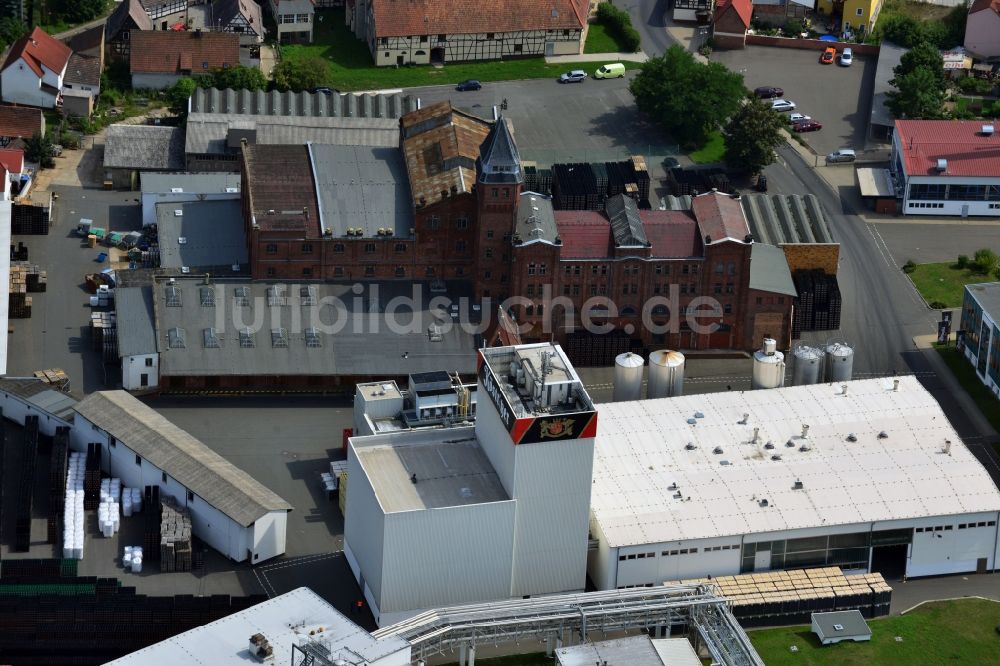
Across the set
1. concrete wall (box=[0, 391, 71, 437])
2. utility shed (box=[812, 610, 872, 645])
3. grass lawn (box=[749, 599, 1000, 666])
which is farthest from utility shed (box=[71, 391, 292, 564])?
utility shed (box=[812, 610, 872, 645])

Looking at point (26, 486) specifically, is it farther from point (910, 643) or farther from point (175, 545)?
point (910, 643)

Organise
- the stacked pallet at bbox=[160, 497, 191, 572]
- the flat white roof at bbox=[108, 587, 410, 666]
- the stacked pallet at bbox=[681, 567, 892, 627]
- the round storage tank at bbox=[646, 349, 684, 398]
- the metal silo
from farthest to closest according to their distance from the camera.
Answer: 1. the round storage tank at bbox=[646, 349, 684, 398]
2. the metal silo
3. the stacked pallet at bbox=[160, 497, 191, 572]
4. the stacked pallet at bbox=[681, 567, 892, 627]
5. the flat white roof at bbox=[108, 587, 410, 666]

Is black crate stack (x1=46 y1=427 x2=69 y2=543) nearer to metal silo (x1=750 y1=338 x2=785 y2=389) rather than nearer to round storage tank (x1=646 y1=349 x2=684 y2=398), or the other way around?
round storage tank (x1=646 y1=349 x2=684 y2=398)

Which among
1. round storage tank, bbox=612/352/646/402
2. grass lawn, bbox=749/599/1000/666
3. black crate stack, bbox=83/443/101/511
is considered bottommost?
grass lawn, bbox=749/599/1000/666

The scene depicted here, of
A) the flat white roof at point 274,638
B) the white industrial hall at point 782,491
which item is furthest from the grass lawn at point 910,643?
the flat white roof at point 274,638

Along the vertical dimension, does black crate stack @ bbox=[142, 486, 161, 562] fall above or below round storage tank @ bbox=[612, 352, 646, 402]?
below

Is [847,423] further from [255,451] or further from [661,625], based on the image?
[255,451]
